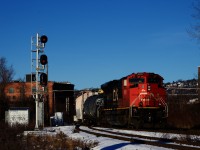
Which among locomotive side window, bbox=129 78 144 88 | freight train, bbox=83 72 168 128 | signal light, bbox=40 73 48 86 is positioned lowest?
freight train, bbox=83 72 168 128

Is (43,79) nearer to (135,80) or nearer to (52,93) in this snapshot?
(135,80)

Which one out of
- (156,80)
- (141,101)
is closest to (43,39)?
(141,101)

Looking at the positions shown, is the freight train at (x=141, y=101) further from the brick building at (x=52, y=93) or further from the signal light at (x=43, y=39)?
the brick building at (x=52, y=93)

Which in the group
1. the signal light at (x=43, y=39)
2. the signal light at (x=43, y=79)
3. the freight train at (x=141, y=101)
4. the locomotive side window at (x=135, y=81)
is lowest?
the freight train at (x=141, y=101)

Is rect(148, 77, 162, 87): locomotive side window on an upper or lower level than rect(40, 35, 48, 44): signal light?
lower

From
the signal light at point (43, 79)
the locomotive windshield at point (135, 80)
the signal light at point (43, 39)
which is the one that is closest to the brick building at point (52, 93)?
the signal light at point (43, 39)

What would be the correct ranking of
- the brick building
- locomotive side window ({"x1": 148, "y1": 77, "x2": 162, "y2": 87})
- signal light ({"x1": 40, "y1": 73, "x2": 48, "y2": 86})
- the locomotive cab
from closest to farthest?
1. the locomotive cab
2. locomotive side window ({"x1": 148, "y1": 77, "x2": 162, "y2": 87})
3. signal light ({"x1": 40, "y1": 73, "x2": 48, "y2": 86})
4. the brick building

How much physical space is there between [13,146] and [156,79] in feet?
49.2

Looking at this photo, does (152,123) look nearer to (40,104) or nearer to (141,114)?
(141,114)

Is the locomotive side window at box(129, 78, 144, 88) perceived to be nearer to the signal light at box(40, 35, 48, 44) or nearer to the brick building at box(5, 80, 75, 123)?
the signal light at box(40, 35, 48, 44)

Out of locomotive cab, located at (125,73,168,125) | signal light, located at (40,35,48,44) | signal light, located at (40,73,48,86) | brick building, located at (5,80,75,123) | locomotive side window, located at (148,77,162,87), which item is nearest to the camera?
locomotive cab, located at (125,73,168,125)

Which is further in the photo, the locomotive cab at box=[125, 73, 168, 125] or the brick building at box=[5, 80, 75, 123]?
the brick building at box=[5, 80, 75, 123]

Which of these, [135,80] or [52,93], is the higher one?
[52,93]

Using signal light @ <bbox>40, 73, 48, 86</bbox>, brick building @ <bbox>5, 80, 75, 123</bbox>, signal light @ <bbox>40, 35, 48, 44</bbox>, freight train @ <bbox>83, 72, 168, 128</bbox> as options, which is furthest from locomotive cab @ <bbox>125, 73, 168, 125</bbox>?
brick building @ <bbox>5, 80, 75, 123</bbox>
